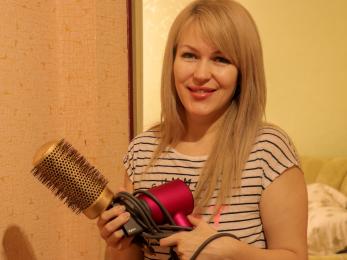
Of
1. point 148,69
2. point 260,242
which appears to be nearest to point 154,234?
point 260,242

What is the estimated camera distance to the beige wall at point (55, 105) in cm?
86

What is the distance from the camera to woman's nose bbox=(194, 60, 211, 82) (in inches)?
28.8

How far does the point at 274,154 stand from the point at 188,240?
0.21 meters

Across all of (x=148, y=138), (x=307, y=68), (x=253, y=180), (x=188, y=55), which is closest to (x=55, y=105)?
(x=148, y=138)

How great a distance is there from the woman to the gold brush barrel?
3 centimetres

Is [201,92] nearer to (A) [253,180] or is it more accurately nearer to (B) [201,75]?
(B) [201,75]

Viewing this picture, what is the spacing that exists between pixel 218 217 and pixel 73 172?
0.80 ft

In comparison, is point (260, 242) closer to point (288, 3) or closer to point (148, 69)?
point (148, 69)

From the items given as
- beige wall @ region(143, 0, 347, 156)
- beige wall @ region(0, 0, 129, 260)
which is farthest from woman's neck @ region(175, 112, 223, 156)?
beige wall @ region(143, 0, 347, 156)

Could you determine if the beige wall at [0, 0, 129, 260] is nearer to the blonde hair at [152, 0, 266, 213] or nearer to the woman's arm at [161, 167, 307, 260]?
the blonde hair at [152, 0, 266, 213]

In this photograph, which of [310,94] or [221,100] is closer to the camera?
[221,100]

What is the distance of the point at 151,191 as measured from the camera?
670 millimetres

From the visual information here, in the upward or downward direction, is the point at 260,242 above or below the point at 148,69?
below

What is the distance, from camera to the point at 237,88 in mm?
791
